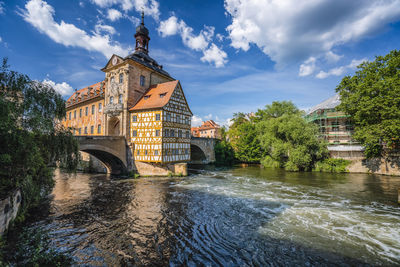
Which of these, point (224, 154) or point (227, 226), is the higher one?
point (224, 154)

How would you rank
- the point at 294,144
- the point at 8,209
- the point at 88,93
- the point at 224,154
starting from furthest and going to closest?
the point at 224,154
the point at 88,93
the point at 294,144
the point at 8,209

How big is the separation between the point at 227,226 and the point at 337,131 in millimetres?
25439

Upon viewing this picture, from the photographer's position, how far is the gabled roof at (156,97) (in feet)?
63.0

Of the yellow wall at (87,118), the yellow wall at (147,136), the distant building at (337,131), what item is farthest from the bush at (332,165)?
the yellow wall at (87,118)

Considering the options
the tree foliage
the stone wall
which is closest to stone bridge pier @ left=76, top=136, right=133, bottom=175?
the tree foliage

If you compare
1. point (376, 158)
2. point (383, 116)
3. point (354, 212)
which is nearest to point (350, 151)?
point (376, 158)

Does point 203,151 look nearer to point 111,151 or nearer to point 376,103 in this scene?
point 111,151

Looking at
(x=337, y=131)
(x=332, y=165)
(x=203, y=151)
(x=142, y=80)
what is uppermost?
(x=142, y=80)

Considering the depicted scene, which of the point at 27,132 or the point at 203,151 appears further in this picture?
the point at 203,151

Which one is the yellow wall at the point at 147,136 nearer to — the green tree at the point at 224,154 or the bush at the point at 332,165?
the green tree at the point at 224,154

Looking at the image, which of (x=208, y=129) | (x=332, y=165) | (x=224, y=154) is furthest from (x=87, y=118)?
(x=208, y=129)

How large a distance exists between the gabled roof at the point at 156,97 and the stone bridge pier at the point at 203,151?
12.0 meters

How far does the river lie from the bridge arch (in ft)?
12.8

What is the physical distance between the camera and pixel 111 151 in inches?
709
